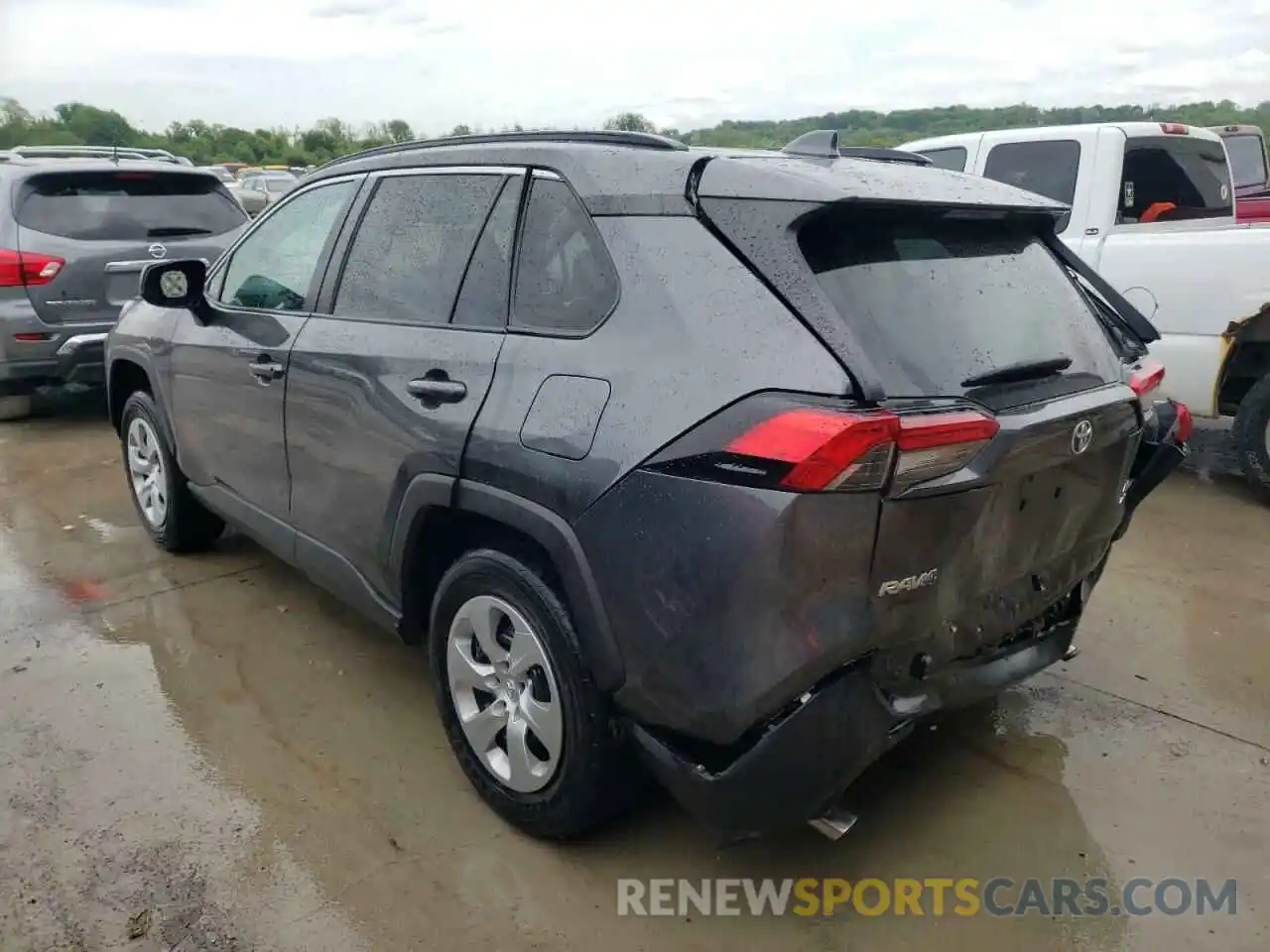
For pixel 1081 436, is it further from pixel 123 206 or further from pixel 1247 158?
pixel 1247 158

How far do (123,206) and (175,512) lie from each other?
352 cm

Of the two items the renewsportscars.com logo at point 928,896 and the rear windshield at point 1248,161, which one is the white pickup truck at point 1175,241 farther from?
the renewsportscars.com logo at point 928,896

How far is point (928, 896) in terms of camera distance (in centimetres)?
258

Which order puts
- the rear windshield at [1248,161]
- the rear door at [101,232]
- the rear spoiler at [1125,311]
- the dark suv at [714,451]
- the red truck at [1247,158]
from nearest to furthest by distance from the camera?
the dark suv at [714,451] → the rear spoiler at [1125,311] → the rear door at [101,232] → the red truck at [1247,158] → the rear windshield at [1248,161]

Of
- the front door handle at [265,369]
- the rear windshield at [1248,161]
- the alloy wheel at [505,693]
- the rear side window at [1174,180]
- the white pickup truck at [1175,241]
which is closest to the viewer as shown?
the alloy wheel at [505,693]

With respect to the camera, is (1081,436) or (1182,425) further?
(1182,425)

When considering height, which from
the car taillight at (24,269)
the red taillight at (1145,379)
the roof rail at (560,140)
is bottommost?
the car taillight at (24,269)

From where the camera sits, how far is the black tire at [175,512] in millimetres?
4605

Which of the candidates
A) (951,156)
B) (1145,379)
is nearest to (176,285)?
(1145,379)

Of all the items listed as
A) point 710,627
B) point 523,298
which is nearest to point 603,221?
point 523,298

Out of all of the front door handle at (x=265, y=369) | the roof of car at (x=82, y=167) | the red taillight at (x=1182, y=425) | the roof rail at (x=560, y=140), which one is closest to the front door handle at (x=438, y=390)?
the roof rail at (x=560, y=140)

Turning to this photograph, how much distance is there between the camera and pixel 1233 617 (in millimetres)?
4121

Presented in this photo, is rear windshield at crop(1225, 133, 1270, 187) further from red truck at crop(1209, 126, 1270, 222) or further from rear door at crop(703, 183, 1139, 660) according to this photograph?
rear door at crop(703, 183, 1139, 660)

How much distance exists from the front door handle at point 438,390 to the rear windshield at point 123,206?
5268mm
